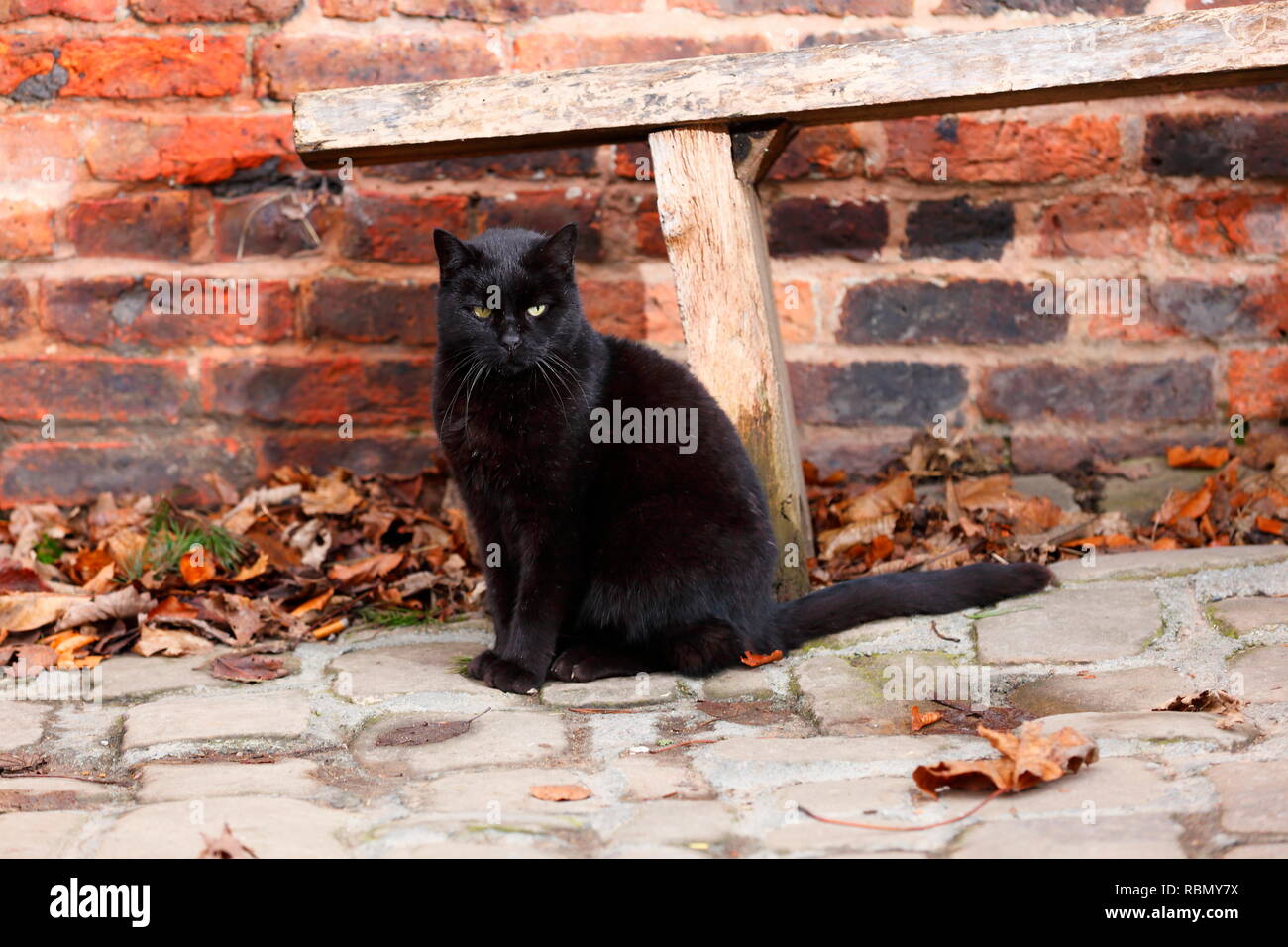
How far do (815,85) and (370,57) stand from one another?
1.29 meters

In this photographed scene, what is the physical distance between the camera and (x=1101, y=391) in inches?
132

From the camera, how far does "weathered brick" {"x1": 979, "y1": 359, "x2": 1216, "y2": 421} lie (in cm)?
331

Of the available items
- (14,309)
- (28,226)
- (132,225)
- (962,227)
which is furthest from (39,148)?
(962,227)

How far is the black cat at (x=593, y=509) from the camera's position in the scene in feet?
8.21

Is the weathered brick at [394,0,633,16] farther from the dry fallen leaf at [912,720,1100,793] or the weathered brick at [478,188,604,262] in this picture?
the dry fallen leaf at [912,720,1100,793]

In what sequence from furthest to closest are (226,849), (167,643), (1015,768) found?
1. (167,643)
2. (1015,768)
3. (226,849)

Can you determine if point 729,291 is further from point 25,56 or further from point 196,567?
point 25,56

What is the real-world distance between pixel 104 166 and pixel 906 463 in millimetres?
2262

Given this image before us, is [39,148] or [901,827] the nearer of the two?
[901,827]

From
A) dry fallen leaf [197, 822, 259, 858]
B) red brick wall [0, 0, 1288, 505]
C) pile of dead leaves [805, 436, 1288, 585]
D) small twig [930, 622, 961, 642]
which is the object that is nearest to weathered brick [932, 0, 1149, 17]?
red brick wall [0, 0, 1288, 505]

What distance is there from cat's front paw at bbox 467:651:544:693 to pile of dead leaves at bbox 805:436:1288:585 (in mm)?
905

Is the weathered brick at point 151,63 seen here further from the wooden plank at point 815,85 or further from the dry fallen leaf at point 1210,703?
the dry fallen leaf at point 1210,703

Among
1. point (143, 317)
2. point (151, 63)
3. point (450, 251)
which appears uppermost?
point (151, 63)

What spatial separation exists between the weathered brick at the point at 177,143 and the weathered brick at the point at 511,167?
290 millimetres
